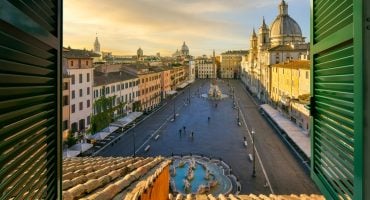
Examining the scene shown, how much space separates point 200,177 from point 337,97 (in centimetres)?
2301

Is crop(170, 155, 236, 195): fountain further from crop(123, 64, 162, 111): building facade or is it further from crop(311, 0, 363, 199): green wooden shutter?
crop(123, 64, 162, 111): building facade

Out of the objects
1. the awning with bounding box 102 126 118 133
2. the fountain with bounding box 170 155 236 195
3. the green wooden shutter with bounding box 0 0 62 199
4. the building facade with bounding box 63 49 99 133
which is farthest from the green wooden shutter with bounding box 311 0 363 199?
the awning with bounding box 102 126 118 133

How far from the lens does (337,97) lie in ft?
Answer: 12.6

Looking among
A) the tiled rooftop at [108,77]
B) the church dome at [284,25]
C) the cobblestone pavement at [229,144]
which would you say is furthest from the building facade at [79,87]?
the church dome at [284,25]

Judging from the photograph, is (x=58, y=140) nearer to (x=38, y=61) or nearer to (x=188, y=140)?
(x=38, y=61)

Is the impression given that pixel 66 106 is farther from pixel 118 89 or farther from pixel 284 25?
pixel 284 25

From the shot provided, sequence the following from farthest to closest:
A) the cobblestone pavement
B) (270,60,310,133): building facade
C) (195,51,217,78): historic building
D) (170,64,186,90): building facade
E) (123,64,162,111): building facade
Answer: (195,51,217,78): historic building, (170,64,186,90): building facade, (123,64,162,111): building facade, (270,60,310,133): building facade, the cobblestone pavement

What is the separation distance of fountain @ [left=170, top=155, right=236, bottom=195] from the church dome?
235 ft

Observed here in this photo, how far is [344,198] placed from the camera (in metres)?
3.52

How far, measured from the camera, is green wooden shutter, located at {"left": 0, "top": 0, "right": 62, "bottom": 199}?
2.57 m

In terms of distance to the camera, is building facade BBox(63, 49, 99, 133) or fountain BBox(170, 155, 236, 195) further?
building facade BBox(63, 49, 99, 133)

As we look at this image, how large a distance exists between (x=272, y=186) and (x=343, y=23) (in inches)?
930

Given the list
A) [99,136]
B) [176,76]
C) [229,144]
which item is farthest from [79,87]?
[176,76]

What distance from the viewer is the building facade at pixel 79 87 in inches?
1550
